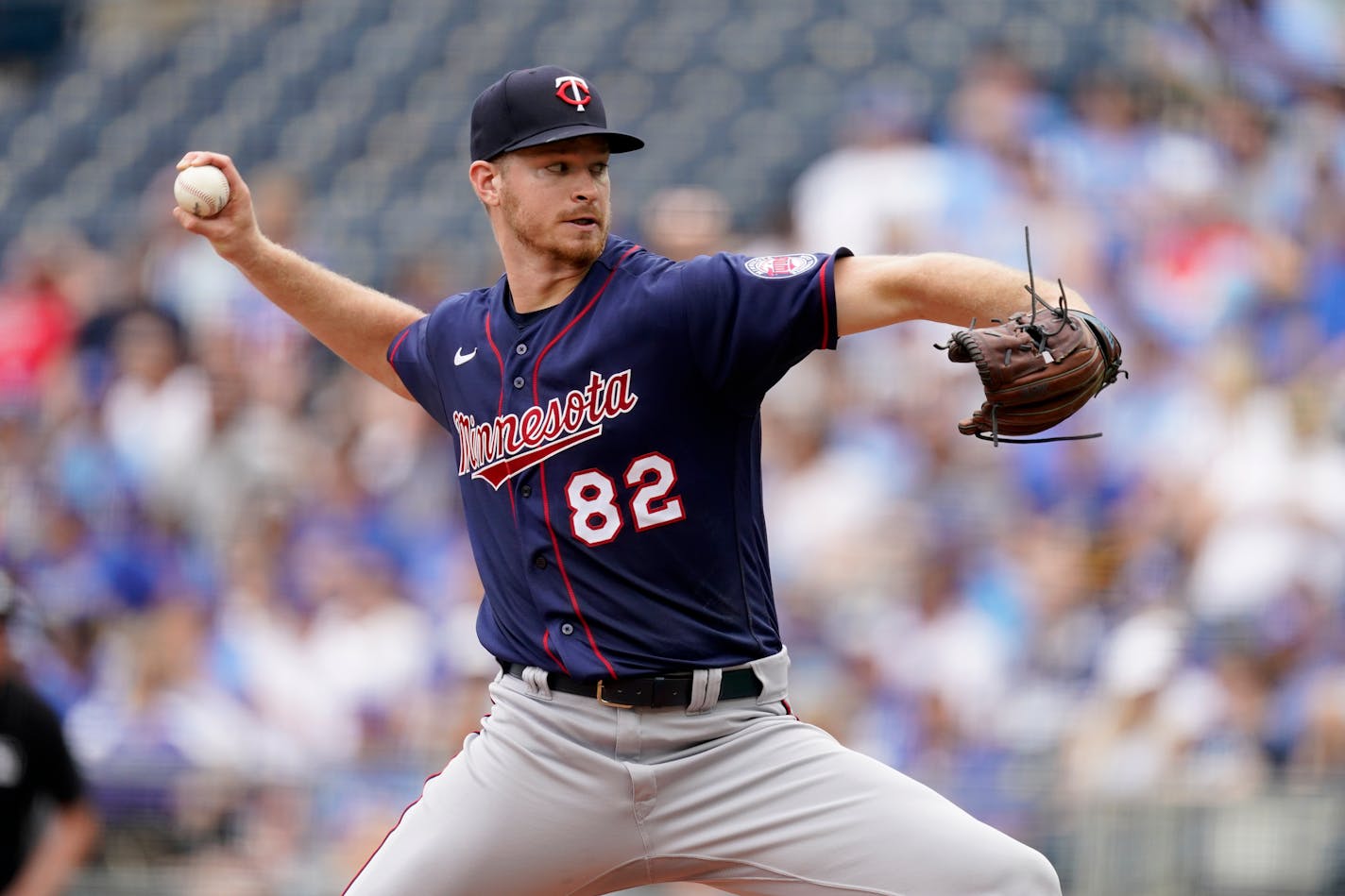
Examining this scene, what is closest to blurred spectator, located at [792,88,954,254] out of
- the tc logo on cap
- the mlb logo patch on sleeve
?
the tc logo on cap

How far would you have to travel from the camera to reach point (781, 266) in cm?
308

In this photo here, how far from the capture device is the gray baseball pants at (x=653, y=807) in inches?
120

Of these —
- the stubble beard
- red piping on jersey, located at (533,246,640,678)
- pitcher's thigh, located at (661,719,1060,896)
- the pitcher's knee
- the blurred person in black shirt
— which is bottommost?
the blurred person in black shirt

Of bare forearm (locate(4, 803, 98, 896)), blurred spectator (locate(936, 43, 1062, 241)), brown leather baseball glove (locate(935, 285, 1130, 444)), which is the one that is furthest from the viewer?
blurred spectator (locate(936, 43, 1062, 241))

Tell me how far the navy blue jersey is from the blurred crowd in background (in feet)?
8.84

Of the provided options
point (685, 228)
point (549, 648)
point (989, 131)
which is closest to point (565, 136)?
point (549, 648)

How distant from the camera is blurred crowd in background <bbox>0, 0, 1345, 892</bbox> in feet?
19.4

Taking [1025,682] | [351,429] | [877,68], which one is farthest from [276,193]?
[1025,682]

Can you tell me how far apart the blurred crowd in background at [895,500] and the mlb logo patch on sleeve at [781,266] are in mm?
2921

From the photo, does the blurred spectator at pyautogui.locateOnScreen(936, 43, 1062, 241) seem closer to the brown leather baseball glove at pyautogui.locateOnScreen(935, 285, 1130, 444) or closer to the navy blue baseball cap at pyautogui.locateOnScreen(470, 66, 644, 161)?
the navy blue baseball cap at pyautogui.locateOnScreen(470, 66, 644, 161)

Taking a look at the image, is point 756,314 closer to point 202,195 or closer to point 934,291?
point 934,291

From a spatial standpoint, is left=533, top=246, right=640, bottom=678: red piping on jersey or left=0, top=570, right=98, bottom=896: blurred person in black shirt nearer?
left=533, top=246, right=640, bottom=678: red piping on jersey

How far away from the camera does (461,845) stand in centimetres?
309

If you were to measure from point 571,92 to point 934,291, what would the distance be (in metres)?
0.78
